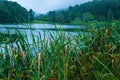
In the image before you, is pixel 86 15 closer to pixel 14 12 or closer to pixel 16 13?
pixel 16 13

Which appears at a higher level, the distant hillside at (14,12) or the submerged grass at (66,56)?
the distant hillside at (14,12)

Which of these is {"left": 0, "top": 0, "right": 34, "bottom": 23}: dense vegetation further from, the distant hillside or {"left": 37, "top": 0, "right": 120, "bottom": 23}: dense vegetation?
{"left": 37, "top": 0, "right": 120, "bottom": 23}: dense vegetation

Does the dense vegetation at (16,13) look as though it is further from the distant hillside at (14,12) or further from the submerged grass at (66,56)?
the submerged grass at (66,56)

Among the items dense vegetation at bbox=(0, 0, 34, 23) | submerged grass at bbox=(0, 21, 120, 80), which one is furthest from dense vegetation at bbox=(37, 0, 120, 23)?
submerged grass at bbox=(0, 21, 120, 80)

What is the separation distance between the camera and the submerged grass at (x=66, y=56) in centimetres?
389

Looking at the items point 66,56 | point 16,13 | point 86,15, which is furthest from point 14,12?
point 66,56

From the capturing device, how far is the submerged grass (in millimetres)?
3891

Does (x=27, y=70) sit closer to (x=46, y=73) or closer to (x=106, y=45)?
(x=46, y=73)

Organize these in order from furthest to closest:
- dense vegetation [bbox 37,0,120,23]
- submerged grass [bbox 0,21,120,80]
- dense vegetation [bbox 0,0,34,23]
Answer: dense vegetation [bbox 37,0,120,23]
dense vegetation [bbox 0,0,34,23]
submerged grass [bbox 0,21,120,80]

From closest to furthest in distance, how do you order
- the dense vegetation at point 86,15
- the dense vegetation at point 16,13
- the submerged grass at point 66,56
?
1. the submerged grass at point 66,56
2. the dense vegetation at point 16,13
3. the dense vegetation at point 86,15

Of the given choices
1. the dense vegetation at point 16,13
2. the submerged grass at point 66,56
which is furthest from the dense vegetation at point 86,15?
the submerged grass at point 66,56

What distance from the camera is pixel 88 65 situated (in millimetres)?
4086

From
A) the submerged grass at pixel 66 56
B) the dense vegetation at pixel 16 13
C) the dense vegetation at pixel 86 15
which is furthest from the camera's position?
the dense vegetation at pixel 86 15

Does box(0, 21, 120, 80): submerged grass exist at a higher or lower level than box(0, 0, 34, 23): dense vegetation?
lower
